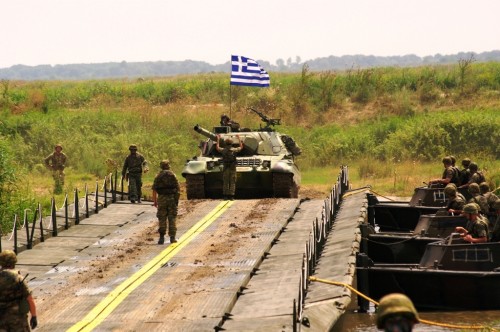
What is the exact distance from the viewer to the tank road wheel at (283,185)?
27.6 m

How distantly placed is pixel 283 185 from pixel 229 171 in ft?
6.15

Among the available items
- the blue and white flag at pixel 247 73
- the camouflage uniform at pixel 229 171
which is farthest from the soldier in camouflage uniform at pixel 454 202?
the blue and white flag at pixel 247 73

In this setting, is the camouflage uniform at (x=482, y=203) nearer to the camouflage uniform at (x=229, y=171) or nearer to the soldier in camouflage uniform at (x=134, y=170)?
the camouflage uniform at (x=229, y=171)

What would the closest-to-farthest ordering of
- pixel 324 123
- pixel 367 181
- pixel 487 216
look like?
pixel 487 216, pixel 367 181, pixel 324 123

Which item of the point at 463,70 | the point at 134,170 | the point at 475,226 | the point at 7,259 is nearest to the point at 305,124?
the point at 463,70

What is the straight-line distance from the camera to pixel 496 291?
1753 cm

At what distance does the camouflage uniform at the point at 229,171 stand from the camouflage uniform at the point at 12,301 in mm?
14601

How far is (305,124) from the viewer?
53.4 metres

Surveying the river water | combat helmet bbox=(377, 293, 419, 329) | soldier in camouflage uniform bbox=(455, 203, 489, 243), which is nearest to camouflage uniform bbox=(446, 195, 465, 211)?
soldier in camouflage uniform bbox=(455, 203, 489, 243)

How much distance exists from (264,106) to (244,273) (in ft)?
128

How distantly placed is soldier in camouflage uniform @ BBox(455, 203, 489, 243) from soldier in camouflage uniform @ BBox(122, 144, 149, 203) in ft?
33.3

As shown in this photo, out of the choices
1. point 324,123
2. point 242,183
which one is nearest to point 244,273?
point 242,183

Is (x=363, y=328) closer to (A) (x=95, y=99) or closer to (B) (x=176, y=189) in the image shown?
(B) (x=176, y=189)

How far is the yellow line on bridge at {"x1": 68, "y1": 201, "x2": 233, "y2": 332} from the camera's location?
13.9 m
